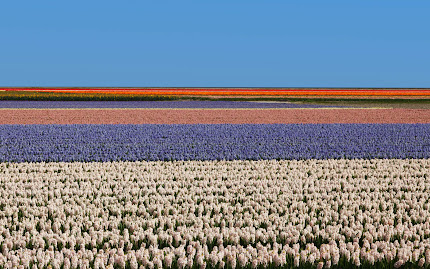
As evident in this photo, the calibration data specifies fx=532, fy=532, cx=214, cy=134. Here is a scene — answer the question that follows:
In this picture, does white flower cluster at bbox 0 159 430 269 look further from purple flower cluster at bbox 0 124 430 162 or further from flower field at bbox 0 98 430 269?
purple flower cluster at bbox 0 124 430 162

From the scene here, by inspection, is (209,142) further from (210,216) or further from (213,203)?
(210,216)

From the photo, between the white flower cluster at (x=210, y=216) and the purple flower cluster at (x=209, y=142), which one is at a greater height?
the purple flower cluster at (x=209, y=142)

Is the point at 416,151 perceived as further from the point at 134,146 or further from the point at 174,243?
the point at 174,243

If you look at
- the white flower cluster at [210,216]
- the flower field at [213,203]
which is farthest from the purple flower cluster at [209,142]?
the white flower cluster at [210,216]

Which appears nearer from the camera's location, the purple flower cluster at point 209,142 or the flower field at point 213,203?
the flower field at point 213,203

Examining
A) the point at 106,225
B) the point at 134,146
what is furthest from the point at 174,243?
the point at 134,146

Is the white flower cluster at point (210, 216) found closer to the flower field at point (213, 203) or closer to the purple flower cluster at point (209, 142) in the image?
the flower field at point (213, 203)
